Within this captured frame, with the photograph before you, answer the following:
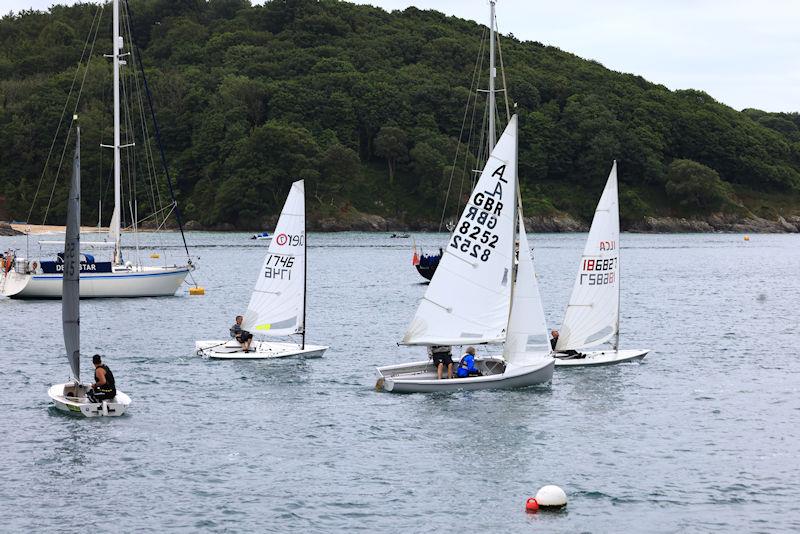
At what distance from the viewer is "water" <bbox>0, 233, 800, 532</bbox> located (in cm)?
2411

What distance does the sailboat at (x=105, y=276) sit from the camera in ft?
213

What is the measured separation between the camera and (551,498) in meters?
24.1

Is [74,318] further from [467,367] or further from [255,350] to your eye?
[467,367]

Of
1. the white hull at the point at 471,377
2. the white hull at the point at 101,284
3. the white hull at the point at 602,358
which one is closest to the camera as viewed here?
the white hull at the point at 471,377

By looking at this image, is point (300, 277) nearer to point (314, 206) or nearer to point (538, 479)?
point (538, 479)

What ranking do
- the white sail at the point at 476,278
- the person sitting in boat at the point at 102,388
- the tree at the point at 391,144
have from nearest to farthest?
the person sitting in boat at the point at 102,388, the white sail at the point at 476,278, the tree at the point at 391,144

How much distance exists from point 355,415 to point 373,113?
16554 cm

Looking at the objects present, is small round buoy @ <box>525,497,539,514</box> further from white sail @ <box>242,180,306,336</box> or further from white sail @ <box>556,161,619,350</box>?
white sail @ <box>242,180,306,336</box>

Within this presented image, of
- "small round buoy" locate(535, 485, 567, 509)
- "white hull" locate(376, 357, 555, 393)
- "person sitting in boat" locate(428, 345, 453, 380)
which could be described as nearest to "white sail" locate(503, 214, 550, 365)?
"white hull" locate(376, 357, 555, 393)

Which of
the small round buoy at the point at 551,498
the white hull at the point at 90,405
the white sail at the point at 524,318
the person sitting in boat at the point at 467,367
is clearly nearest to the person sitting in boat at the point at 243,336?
the white hull at the point at 90,405

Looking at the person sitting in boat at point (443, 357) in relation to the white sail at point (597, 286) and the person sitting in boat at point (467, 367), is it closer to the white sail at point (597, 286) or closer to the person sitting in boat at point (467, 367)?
the person sitting in boat at point (467, 367)

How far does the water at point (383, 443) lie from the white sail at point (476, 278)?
87.3 inches

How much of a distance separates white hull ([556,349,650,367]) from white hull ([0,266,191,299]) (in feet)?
109

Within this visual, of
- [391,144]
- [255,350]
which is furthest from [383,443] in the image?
[391,144]
